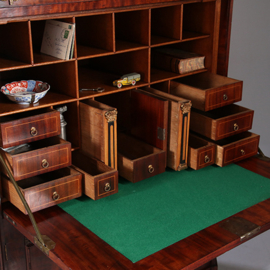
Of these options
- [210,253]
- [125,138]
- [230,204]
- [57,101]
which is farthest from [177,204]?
[57,101]

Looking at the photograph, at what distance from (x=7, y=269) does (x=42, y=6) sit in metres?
1.33

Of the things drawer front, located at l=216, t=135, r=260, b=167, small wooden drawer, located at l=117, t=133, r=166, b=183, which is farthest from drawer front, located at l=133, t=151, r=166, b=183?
drawer front, located at l=216, t=135, r=260, b=167

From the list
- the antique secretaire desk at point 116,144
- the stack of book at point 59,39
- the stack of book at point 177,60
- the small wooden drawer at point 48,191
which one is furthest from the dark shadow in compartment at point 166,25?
the small wooden drawer at point 48,191

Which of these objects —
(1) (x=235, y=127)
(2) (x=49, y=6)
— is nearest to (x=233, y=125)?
(1) (x=235, y=127)

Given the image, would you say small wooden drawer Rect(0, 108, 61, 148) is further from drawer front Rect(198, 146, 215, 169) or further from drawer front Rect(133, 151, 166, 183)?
drawer front Rect(198, 146, 215, 169)

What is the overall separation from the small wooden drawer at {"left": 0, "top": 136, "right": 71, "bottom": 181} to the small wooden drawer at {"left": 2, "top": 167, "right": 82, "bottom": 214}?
2.4 inches

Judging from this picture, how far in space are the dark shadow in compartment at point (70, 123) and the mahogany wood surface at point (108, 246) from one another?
0.42 m

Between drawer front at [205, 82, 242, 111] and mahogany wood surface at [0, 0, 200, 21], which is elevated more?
mahogany wood surface at [0, 0, 200, 21]

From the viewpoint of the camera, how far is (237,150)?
2.64 meters

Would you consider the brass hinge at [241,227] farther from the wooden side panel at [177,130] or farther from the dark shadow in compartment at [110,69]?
the dark shadow in compartment at [110,69]

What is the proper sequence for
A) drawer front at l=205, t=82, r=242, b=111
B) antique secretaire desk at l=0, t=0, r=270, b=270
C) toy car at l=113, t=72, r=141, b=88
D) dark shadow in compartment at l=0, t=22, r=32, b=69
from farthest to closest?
1. drawer front at l=205, t=82, r=242, b=111
2. toy car at l=113, t=72, r=141, b=88
3. dark shadow in compartment at l=0, t=22, r=32, b=69
4. antique secretaire desk at l=0, t=0, r=270, b=270

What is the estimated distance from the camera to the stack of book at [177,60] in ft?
9.10

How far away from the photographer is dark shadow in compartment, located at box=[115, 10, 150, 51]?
2.52 metres

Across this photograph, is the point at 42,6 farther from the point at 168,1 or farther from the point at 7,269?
the point at 7,269
